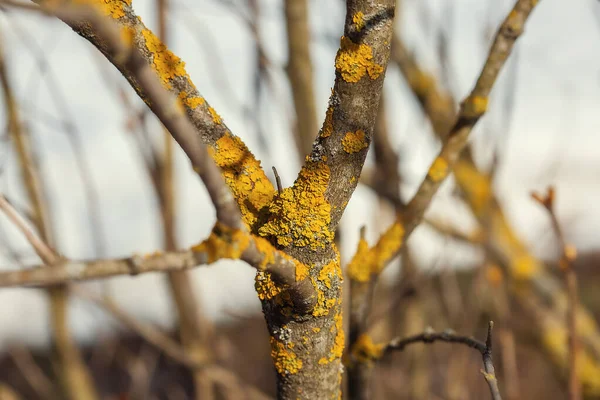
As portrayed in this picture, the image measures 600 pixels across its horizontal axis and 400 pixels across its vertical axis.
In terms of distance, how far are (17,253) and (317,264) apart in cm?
119

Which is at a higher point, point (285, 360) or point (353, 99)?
point (353, 99)

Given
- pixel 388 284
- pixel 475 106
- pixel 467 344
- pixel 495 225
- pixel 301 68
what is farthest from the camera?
pixel 388 284

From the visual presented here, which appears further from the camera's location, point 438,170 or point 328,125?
point 438,170

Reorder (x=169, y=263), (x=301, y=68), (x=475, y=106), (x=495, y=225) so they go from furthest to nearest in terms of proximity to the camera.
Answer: (x=495, y=225)
(x=301, y=68)
(x=475, y=106)
(x=169, y=263)

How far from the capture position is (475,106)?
0.87 m

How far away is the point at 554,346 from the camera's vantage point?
1.99 metres

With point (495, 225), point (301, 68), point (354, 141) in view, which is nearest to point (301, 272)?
point (354, 141)

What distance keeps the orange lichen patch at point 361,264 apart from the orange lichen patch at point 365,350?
0.34 ft

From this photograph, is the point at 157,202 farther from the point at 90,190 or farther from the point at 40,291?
the point at 40,291

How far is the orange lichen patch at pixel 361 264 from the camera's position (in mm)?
886

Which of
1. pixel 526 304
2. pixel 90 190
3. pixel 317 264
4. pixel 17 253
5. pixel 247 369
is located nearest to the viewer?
pixel 317 264

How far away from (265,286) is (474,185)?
1.57 m

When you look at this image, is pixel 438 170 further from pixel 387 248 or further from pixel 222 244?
pixel 222 244

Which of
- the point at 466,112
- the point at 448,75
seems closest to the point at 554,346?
the point at 448,75
